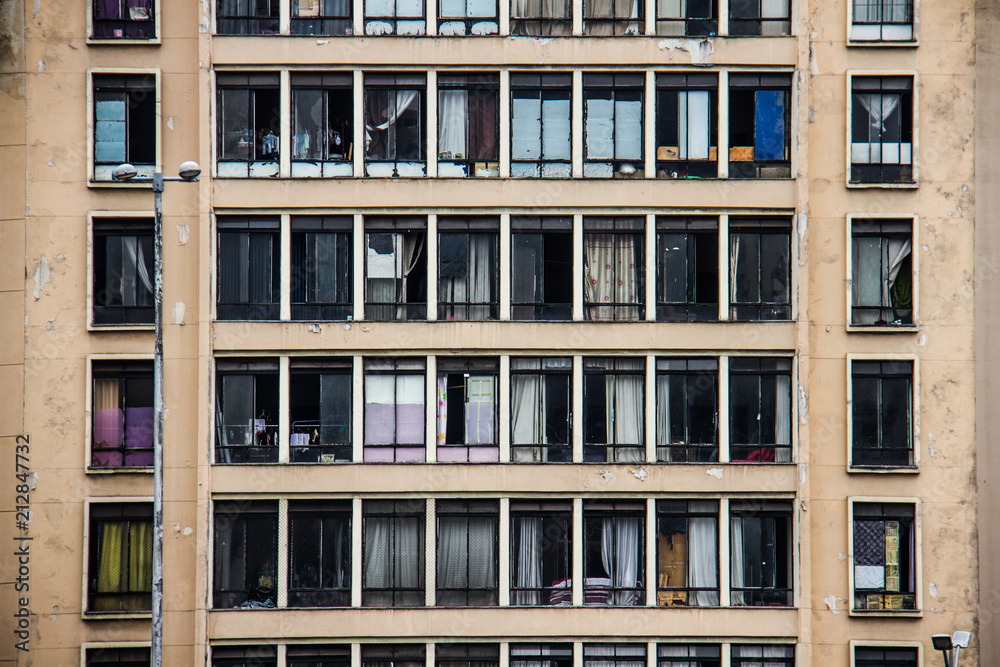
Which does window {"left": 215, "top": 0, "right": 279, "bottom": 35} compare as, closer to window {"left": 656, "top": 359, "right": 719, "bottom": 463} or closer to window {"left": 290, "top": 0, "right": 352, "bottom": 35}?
window {"left": 290, "top": 0, "right": 352, "bottom": 35}

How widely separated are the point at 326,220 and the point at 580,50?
799 centimetres

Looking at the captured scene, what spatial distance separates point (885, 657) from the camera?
74.3 ft

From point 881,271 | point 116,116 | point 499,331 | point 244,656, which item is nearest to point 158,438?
point 244,656

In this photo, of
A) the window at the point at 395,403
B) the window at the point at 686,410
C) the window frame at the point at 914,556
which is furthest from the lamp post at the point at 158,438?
the window frame at the point at 914,556

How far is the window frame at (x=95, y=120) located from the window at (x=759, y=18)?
599 inches

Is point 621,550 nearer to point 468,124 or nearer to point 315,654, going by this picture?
point 315,654

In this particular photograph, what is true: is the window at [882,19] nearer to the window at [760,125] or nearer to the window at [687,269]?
the window at [760,125]

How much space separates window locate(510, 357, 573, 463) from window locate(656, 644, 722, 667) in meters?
5.61

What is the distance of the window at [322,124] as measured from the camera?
23.5m

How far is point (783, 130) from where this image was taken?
23.6 meters

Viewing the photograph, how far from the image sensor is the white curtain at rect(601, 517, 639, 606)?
910 inches

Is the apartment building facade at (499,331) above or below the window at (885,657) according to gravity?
above

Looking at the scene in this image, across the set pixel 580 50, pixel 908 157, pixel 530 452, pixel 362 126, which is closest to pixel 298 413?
pixel 530 452

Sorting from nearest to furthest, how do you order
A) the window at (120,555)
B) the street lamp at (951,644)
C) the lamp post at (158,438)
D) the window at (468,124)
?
the lamp post at (158,438), the street lamp at (951,644), the window at (120,555), the window at (468,124)
